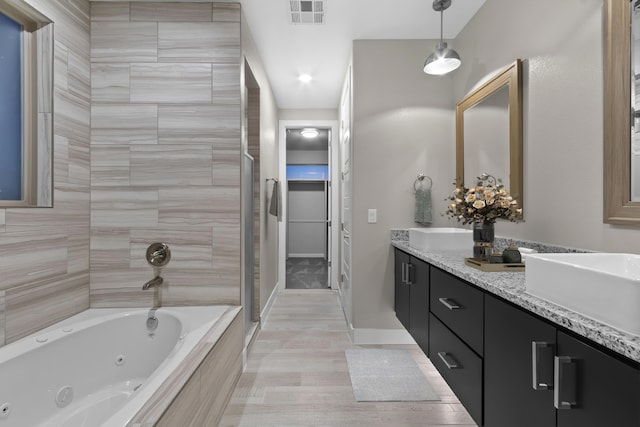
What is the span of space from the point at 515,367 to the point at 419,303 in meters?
1.03

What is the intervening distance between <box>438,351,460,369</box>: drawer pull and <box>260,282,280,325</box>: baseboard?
6.17ft

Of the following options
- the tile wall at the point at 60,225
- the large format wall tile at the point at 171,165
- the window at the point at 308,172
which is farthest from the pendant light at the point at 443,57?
the window at the point at 308,172

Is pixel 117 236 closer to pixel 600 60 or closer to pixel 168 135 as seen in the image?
pixel 168 135

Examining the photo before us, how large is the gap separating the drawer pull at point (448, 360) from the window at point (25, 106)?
7.37 ft

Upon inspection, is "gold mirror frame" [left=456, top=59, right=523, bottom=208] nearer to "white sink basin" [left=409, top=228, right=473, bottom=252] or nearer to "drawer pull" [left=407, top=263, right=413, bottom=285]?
"white sink basin" [left=409, top=228, right=473, bottom=252]

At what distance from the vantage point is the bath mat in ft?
6.59

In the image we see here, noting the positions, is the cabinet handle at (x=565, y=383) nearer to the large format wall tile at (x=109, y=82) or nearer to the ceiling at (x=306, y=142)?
the large format wall tile at (x=109, y=82)

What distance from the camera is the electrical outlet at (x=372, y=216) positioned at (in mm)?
2742

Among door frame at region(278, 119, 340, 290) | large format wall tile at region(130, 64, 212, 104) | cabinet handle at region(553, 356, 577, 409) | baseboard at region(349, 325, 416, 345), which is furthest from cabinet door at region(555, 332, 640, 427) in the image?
door frame at region(278, 119, 340, 290)

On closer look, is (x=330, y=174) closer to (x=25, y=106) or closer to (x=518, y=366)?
(x=25, y=106)

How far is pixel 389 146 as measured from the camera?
2748mm

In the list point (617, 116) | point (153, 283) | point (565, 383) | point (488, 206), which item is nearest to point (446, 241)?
point (488, 206)

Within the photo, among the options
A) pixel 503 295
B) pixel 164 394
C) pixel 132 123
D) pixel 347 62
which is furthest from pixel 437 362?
pixel 347 62

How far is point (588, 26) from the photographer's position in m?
1.40
